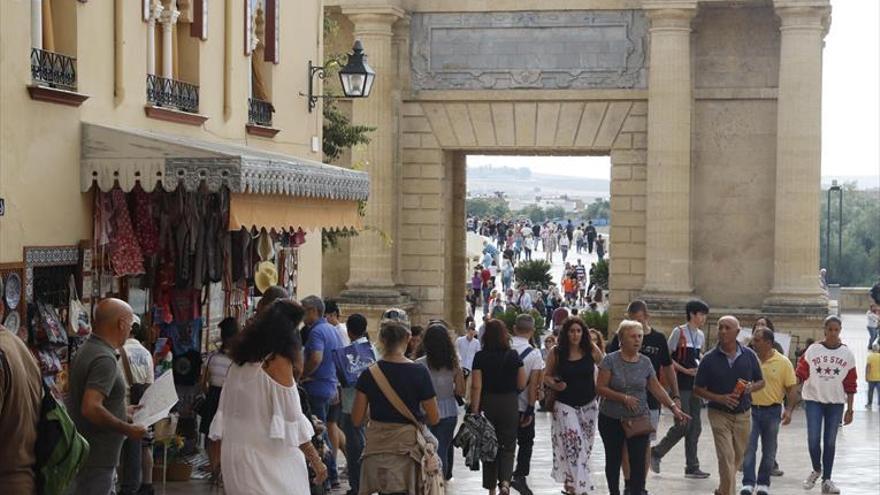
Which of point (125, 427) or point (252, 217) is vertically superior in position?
point (252, 217)

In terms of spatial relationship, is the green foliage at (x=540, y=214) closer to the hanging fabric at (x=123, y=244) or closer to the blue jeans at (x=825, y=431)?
the blue jeans at (x=825, y=431)

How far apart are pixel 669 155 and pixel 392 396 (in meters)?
17.9

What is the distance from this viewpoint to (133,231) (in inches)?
543

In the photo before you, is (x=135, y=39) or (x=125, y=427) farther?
(x=135, y=39)

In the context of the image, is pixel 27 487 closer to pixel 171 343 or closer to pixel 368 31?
pixel 171 343

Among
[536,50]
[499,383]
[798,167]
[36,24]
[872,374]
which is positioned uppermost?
[536,50]

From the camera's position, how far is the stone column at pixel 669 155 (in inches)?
Result: 1106

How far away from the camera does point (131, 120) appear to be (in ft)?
45.1

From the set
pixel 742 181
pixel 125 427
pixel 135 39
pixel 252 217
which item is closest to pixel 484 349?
pixel 252 217

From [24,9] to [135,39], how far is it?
2.25 metres

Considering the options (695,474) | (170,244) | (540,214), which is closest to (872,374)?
(695,474)

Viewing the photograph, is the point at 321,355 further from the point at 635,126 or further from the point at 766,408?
the point at 635,126

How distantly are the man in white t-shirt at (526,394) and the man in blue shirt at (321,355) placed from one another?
1.54m

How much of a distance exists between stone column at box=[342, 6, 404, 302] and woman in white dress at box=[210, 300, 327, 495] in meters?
19.8
